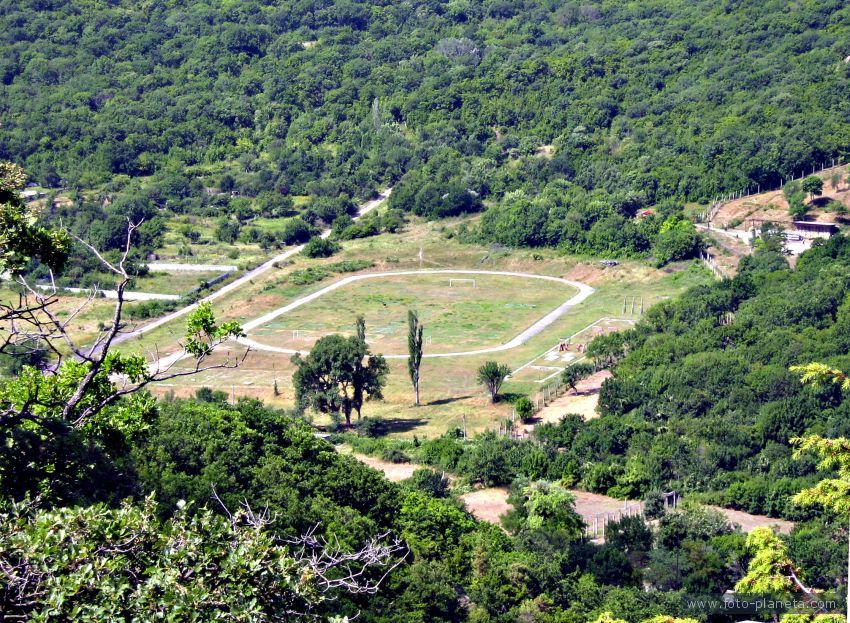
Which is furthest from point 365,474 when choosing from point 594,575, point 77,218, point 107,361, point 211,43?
point 211,43

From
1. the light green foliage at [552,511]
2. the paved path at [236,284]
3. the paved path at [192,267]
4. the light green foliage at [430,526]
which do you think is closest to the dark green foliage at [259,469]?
the light green foliage at [430,526]

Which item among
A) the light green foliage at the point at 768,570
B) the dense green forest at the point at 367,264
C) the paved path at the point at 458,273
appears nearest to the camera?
the light green foliage at the point at 768,570

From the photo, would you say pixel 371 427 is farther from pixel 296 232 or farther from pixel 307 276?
pixel 296 232

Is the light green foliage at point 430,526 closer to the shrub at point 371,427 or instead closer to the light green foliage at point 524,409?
the shrub at point 371,427

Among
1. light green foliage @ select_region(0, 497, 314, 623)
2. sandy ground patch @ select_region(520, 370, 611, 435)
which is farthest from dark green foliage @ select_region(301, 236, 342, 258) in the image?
light green foliage @ select_region(0, 497, 314, 623)

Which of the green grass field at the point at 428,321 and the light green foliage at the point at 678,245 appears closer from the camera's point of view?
the green grass field at the point at 428,321

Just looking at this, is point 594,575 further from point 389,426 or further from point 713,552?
point 389,426

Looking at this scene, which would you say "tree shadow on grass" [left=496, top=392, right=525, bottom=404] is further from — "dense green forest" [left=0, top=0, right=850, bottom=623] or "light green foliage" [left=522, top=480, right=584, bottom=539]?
"light green foliage" [left=522, top=480, right=584, bottom=539]
